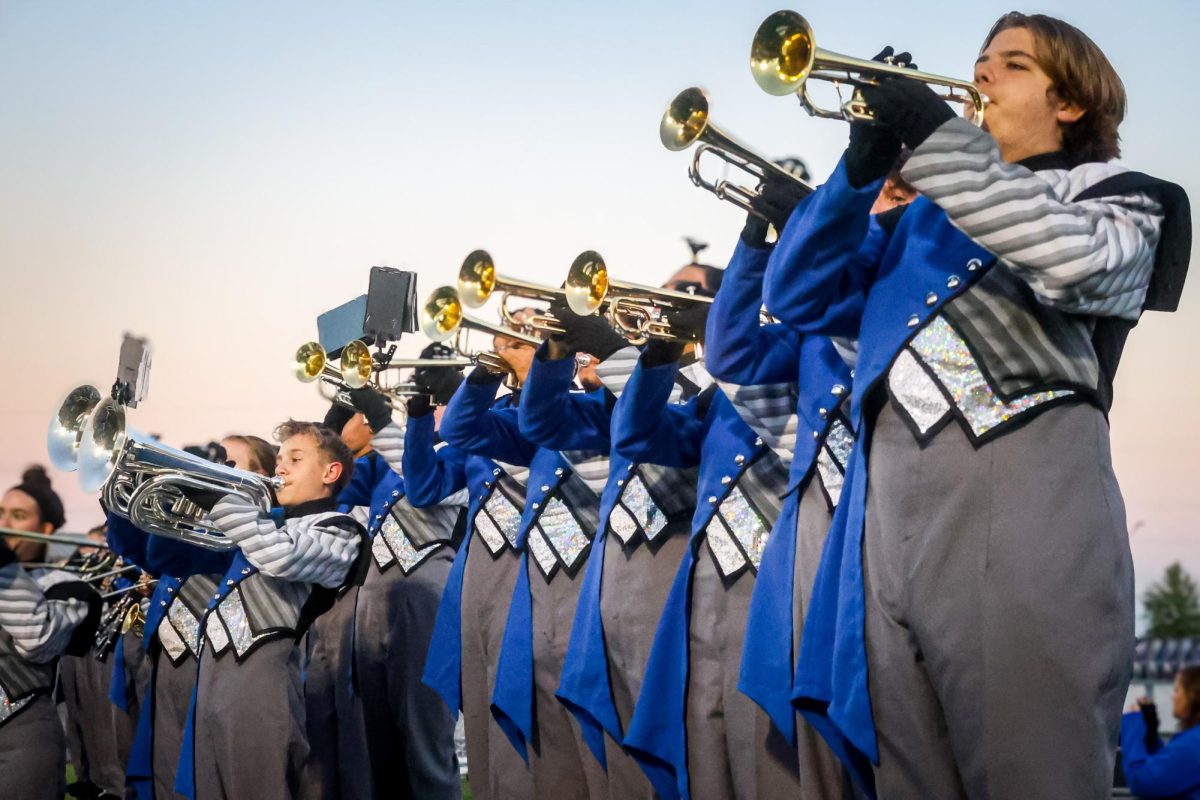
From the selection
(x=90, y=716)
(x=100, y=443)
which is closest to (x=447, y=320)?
(x=100, y=443)

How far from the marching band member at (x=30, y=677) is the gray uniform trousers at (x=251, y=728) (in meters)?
0.89

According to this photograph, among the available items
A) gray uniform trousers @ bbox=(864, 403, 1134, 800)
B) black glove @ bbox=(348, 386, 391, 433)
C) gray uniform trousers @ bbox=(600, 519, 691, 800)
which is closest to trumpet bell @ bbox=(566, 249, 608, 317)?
gray uniform trousers @ bbox=(600, 519, 691, 800)

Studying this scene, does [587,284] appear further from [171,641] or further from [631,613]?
[171,641]

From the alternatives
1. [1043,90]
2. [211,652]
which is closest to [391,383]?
[211,652]

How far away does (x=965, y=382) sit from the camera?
2.33 meters

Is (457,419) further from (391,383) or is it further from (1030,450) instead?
(1030,450)

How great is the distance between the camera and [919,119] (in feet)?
7.57

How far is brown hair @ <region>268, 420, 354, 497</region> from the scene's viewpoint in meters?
5.99

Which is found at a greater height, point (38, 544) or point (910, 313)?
point (910, 313)

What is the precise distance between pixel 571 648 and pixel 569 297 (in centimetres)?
103

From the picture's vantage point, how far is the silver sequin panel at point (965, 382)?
7.50 ft

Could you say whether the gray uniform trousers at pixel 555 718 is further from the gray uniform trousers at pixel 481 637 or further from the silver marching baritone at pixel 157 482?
the silver marching baritone at pixel 157 482

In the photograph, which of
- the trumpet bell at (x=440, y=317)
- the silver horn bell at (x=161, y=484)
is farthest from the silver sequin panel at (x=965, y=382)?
the silver horn bell at (x=161, y=484)

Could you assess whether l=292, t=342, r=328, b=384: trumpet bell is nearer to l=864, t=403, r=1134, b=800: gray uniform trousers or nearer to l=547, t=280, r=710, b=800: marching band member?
l=547, t=280, r=710, b=800: marching band member
